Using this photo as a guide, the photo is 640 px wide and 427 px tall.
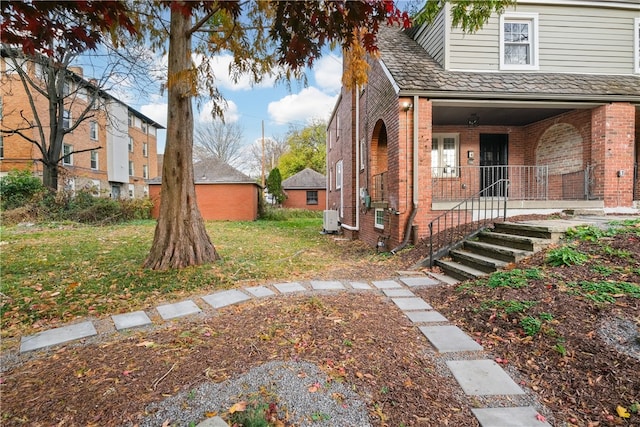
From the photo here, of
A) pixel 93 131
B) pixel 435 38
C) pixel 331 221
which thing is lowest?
pixel 331 221

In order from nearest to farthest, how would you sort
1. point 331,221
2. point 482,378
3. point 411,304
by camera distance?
point 482,378 → point 411,304 → point 331,221

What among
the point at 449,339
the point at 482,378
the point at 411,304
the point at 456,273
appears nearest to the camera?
the point at 482,378

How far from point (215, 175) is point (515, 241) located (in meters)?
18.4

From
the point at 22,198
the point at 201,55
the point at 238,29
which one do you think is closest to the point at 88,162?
the point at 22,198

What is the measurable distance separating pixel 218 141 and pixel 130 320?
37330 millimetres

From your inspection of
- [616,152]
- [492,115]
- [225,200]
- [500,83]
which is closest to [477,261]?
[500,83]

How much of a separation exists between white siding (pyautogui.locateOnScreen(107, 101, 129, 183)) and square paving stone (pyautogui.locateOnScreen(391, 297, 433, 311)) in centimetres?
2828

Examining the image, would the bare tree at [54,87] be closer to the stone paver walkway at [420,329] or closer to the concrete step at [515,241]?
the stone paver walkway at [420,329]

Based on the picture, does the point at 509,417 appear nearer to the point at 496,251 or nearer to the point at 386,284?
the point at 386,284

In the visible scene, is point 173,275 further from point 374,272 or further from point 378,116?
point 378,116

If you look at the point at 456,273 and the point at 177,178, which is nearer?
the point at 456,273

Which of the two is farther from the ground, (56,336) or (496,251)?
(496,251)

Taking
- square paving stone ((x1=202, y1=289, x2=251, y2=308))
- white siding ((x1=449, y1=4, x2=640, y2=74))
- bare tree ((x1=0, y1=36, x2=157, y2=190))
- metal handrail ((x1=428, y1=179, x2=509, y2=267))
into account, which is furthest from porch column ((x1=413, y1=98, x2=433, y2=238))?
bare tree ((x1=0, y1=36, x2=157, y2=190))

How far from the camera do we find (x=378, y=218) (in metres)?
9.95
